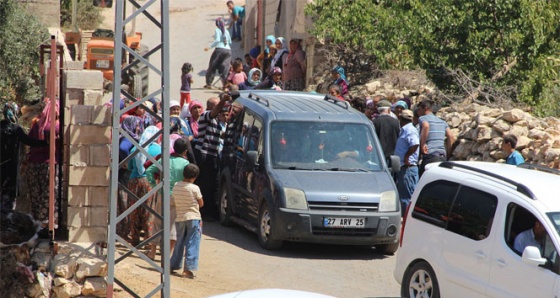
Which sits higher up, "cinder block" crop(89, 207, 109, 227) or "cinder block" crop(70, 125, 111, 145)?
"cinder block" crop(70, 125, 111, 145)

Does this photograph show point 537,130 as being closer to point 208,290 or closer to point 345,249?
point 345,249

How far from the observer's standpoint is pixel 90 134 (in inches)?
392

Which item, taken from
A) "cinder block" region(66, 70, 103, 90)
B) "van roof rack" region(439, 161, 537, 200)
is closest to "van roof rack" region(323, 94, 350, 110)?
"van roof rack" region(439, 161, 537, 200)

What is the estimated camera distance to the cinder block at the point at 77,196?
995 cm

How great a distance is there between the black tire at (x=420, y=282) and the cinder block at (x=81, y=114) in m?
3.72

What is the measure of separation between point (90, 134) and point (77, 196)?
67 centimetres

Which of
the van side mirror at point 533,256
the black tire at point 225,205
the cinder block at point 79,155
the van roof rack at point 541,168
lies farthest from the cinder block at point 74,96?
the van side mirror at point 533,256

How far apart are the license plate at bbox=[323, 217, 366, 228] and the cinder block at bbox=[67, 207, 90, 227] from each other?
3.52 m

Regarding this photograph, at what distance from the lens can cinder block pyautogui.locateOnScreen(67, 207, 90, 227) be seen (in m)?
9.95

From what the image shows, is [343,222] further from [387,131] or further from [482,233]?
[482,233]

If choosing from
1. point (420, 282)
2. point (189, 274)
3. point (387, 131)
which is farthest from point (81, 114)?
point (387, 131)

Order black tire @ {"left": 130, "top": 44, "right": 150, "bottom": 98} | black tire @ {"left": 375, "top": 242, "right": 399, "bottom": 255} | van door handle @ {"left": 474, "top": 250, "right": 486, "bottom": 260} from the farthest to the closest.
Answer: black tire @ {"left": 130, "top": 44, "right": 150, "bottom": 98}, black tire @ {"left": 375, "top": 242, "right": 399, "bottom": 255}, van door handle @ {"left": 474, "top": 250, "right": 486, "bottom": 260}

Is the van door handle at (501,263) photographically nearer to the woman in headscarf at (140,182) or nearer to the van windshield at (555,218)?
the van windshield at (555,218)

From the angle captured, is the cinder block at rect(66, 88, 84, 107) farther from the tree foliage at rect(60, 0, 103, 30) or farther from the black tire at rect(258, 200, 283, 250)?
the tree foliage at rect(60, 0, 103, 30)
